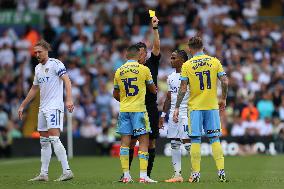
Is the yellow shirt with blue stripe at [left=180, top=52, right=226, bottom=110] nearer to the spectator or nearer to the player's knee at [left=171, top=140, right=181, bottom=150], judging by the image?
the player's knee at [left=171, top=140, right=181, bottom=150]

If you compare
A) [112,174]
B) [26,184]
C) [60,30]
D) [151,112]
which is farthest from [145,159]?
[60,30]

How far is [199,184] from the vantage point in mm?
14312

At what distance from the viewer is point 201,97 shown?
1488 cm

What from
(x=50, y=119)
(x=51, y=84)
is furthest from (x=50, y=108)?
(x=51, y=84)

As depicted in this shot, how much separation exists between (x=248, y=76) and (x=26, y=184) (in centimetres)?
1720

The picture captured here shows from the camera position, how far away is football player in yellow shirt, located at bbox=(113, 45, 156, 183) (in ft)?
48.7

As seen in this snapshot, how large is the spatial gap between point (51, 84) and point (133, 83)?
1.81 metres

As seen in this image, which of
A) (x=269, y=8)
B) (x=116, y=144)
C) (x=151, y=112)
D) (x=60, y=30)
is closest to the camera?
(x=151, y=112)

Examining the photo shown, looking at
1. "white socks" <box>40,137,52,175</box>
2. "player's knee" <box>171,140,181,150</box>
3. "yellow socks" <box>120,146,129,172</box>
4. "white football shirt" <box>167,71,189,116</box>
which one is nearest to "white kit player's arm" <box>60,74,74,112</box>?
"white socks" <box>40,137,52,175</box>

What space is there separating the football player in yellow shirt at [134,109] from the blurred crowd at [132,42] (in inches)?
537

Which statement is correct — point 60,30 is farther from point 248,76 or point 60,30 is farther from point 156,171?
point 156,171

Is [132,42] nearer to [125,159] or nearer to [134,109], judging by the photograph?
[134,109]

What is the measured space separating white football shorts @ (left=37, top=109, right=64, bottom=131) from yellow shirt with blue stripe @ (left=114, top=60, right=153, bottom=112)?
1.37m

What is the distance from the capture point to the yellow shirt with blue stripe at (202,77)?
48.7 ft
